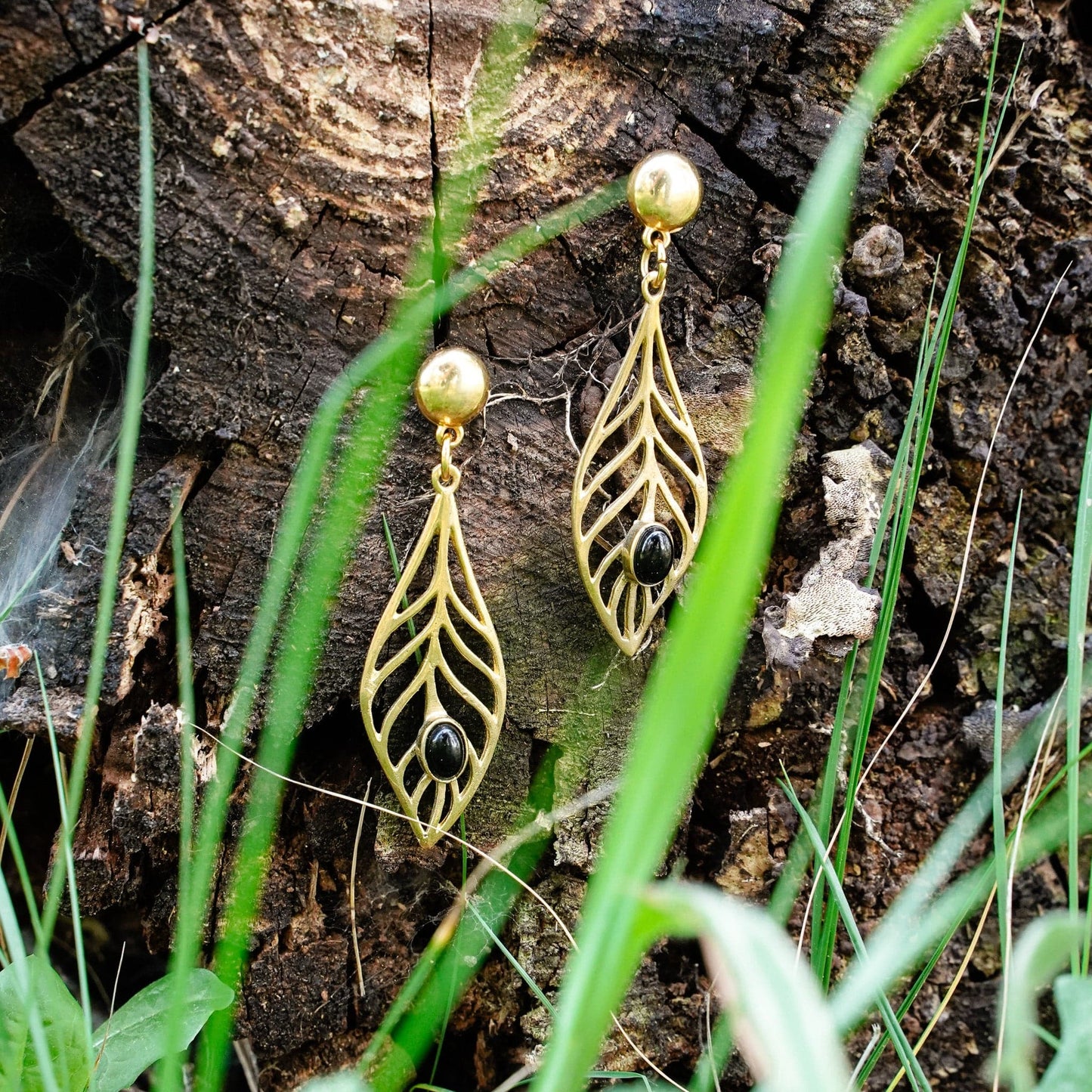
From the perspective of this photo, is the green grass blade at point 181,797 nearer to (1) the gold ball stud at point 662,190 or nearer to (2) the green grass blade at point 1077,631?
(1) the gold ball stud at point 662,190

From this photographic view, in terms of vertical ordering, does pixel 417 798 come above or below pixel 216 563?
below

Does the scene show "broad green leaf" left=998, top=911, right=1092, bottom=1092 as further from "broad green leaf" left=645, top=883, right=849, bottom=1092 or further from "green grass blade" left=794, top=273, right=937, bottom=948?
"green grass blade" left=794, top=273, right=937, bottom=948

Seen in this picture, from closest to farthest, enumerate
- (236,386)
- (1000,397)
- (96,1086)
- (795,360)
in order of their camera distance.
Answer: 1. (795,360)
2. (96,1086)
3. (236,386)
4. (1000,397)

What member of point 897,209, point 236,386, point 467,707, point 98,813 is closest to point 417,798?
point 467,707

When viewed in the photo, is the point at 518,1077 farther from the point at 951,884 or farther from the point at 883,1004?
the point at 951,884

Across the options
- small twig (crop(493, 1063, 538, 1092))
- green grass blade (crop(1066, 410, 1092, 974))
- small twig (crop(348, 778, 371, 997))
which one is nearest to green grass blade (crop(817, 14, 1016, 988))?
green grass blade (crop(1066, 410, 1092, 974))

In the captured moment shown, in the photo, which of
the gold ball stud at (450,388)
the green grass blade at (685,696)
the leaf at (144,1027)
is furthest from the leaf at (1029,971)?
the gold ball stud at (450,388)

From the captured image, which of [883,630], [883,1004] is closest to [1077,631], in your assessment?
[883,630]

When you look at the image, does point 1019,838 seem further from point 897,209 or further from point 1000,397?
point 897,209
